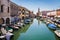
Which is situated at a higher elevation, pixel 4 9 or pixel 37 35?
pixel 4 9

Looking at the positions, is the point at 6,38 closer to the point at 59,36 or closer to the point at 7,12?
the point at 59,36

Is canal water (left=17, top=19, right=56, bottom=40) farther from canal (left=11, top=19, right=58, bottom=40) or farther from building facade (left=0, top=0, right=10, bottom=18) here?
building facade (left=0, top=0, right=10, bottom=18)

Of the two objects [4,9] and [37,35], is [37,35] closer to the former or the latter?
[37,35]

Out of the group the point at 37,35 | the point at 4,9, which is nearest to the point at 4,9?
the point at 4,9

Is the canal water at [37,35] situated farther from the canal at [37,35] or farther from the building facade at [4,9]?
the building facade at [4,9]

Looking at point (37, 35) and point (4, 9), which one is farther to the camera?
point (4, 9)

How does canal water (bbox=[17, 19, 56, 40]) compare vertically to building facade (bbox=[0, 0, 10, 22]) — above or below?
below

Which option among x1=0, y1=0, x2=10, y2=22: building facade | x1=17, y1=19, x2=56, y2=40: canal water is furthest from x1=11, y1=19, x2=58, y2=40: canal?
x1=0, y1=0, x2=10, y2=22: building facade

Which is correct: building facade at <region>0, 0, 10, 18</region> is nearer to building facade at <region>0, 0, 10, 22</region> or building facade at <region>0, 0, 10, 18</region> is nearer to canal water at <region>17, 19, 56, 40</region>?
building facade at <region>0, 0, 10, 22</region>

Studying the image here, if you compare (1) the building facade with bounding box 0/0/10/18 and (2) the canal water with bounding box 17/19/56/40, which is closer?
(2) the canal water with bounding box 17/19/56/40

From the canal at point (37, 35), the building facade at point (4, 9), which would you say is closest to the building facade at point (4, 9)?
the building facade at point (4, 9)

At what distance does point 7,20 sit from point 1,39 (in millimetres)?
11864

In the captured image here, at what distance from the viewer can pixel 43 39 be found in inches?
565

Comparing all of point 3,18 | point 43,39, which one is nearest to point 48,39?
point 43,39
